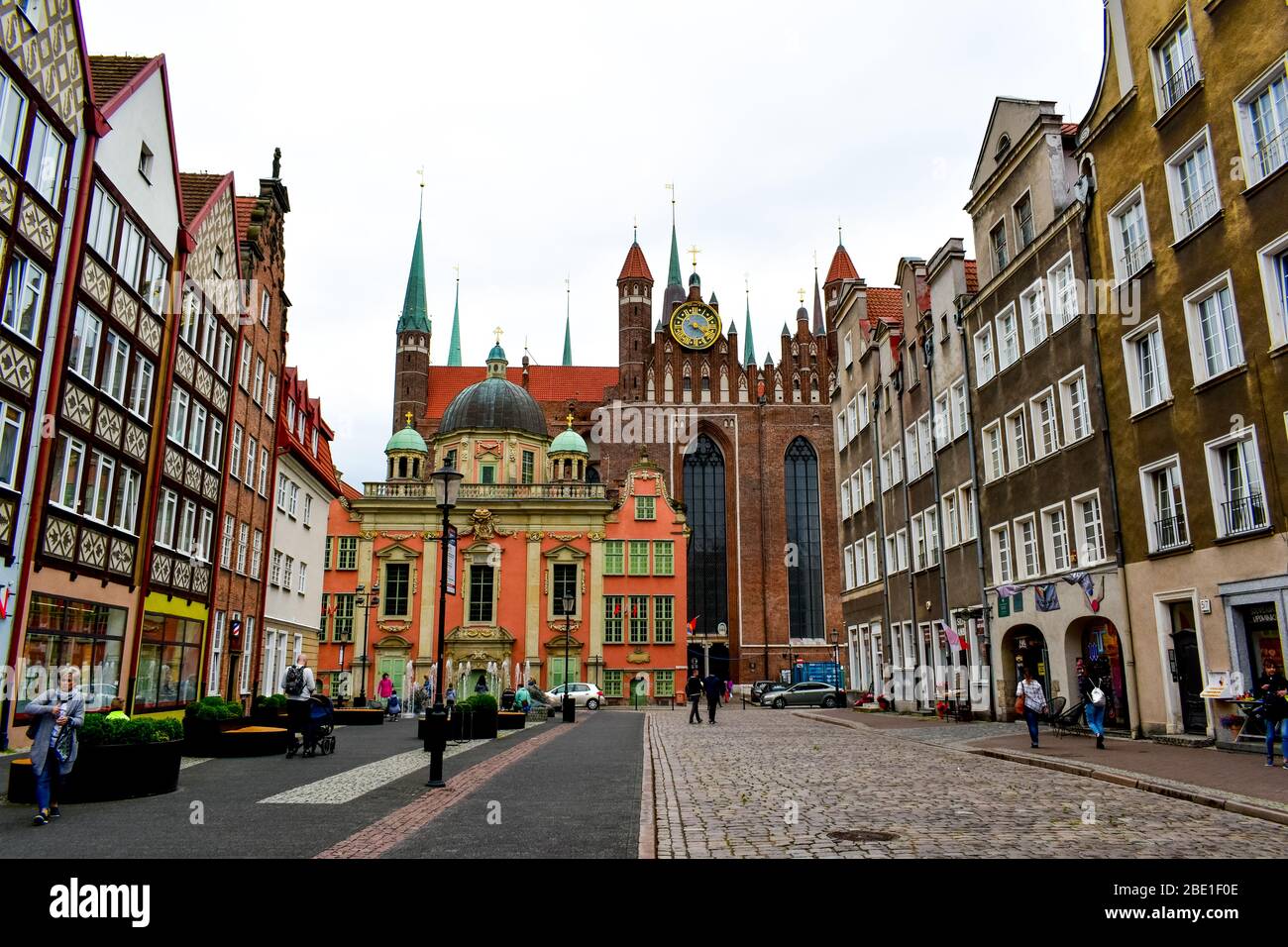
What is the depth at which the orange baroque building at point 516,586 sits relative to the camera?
51938 millimetres

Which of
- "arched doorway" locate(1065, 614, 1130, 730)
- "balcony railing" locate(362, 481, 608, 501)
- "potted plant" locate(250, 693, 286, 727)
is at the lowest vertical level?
"potted plant" locate(250, 693, 286, 727)

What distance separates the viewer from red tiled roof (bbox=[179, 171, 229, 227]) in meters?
26.6

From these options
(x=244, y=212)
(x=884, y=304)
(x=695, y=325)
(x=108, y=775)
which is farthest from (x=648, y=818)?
(x=695, y=325)

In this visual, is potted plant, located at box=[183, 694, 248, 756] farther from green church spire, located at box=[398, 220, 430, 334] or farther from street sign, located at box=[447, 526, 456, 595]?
green church spire, located at box=[398, 220, 430, 334]

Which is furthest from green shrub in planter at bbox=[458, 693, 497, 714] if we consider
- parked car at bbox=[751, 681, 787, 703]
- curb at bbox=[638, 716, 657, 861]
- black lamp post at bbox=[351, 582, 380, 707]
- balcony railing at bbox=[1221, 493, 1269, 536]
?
parked car at bbox=[751, 681, 787, 703]

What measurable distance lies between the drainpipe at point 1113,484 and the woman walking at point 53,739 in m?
19.3

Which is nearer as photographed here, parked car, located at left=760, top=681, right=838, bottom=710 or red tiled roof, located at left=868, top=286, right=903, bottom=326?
red tiled roof, located at left=868, top=286, right=903, bottom=326

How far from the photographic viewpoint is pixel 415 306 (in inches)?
3356

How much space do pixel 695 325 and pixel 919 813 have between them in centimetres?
6685

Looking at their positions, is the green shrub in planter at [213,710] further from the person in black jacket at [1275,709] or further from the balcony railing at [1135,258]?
the balcony railing at [1135,258]

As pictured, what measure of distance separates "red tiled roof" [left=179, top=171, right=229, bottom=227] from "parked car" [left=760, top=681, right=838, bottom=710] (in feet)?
110

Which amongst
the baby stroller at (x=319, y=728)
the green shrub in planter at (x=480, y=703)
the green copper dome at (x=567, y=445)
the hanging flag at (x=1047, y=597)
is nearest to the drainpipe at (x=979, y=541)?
the hanging flag at (x=1047, y=597)
